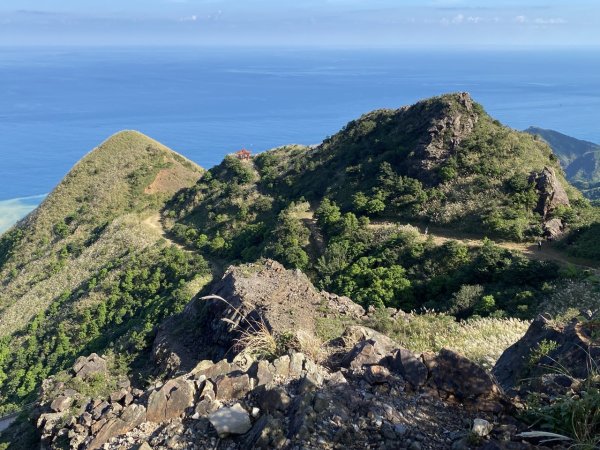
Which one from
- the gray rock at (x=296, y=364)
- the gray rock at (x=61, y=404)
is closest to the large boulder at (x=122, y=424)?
the gray rock at (x=296, y=364)

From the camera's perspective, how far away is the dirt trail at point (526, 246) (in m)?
19.5

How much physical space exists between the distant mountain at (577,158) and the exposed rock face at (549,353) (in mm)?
99811

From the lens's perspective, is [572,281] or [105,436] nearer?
[105,436]

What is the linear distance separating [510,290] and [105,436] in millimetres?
15636

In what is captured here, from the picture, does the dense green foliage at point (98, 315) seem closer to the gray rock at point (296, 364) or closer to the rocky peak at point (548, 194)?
the gray rock at point (296, 364)

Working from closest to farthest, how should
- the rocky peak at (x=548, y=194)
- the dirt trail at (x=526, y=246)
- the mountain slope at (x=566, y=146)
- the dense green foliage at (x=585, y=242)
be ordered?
the dirt trail at (x=526, y=246)
the dense green foliage at (x=585, y=242)
the rocky peak at (x=548, y=194)
the mountain slope at (x=566, y=146)

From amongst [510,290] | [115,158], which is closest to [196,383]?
[510,290]

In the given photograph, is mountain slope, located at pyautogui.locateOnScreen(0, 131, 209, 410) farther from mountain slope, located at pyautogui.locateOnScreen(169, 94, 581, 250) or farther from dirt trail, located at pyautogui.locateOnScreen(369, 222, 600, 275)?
dirt trail, located at pyautogui.locateOnScreen(369, 222, 600, 275)

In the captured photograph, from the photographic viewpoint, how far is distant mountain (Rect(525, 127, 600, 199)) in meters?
109

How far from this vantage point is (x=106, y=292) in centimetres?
3077

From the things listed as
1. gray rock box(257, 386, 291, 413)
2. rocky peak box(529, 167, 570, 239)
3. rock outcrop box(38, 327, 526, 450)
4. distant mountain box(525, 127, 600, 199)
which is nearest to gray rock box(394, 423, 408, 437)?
rock outcrop box(38, 327, 526, 450)

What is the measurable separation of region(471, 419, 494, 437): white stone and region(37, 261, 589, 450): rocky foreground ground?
12 mm

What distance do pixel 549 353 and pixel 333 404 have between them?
405 centimetres

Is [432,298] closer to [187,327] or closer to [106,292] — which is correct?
[187,327]
